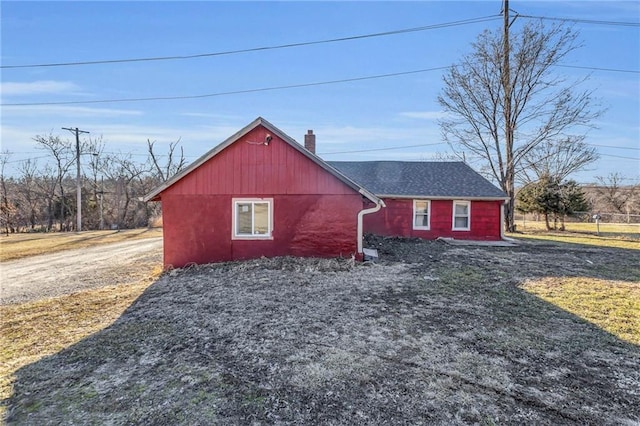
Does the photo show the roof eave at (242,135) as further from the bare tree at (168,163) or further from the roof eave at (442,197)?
the bare tree at (168,163)

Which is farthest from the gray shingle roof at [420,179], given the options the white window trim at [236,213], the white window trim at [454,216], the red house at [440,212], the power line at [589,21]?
the power line at [589,21]

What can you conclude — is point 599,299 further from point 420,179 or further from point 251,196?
point 420,179

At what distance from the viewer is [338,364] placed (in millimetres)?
4262

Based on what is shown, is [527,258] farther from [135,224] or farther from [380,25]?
[135,224]

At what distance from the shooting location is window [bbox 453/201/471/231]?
17.8 metres

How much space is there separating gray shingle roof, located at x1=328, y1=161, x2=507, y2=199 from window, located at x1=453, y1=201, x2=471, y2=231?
1.81 ft

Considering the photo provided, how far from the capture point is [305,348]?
474cm

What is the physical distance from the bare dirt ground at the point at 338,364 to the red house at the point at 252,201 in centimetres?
282

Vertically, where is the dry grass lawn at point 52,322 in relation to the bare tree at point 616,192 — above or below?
below

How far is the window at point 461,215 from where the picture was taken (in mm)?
17828

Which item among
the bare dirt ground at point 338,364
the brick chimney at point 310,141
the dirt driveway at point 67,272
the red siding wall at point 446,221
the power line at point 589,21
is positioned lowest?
the dirt driveway at point 67,272

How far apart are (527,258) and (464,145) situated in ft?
56.7

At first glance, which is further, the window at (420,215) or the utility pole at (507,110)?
the utility pole at (507,110)

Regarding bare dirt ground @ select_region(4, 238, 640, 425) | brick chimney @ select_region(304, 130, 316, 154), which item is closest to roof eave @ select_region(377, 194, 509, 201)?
brick chimney @ select_region(304, 130, 316, 154)
